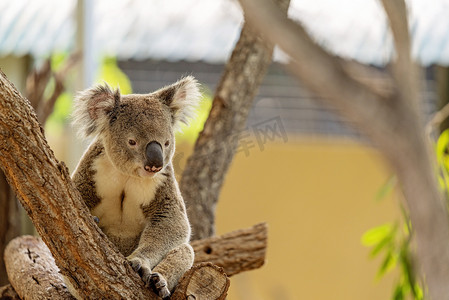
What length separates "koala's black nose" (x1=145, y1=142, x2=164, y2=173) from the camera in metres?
2.53

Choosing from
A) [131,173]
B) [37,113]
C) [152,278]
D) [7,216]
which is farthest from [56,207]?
[37,113]

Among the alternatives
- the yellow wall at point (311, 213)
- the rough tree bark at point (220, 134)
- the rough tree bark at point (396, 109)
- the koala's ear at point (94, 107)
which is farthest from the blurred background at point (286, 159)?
the rough tree bark at point (396, 109)

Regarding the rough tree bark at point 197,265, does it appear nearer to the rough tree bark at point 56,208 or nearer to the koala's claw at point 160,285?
the koala's claw at point 160,285

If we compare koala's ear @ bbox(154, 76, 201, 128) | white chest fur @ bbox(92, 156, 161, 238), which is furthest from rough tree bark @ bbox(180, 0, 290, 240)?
white chest fur @ bbox(92, 156, 161, 238)

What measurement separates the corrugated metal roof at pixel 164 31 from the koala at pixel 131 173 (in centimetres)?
379

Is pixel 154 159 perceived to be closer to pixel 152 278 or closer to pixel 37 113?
pixel 152 278

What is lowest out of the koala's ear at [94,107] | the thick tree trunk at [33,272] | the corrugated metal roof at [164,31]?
the thick tree trunk at [33,272]

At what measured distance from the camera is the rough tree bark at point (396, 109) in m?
0.94

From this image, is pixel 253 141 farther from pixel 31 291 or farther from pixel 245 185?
pixel 31 291

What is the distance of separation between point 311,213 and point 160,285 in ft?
15.2

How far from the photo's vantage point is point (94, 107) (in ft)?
9.27

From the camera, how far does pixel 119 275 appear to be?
7.34 ft

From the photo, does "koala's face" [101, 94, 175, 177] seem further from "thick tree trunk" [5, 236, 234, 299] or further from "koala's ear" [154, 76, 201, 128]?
"thick tree trunk" [5, 236, 234, 299]

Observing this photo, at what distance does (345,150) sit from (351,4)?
6.85 ft
